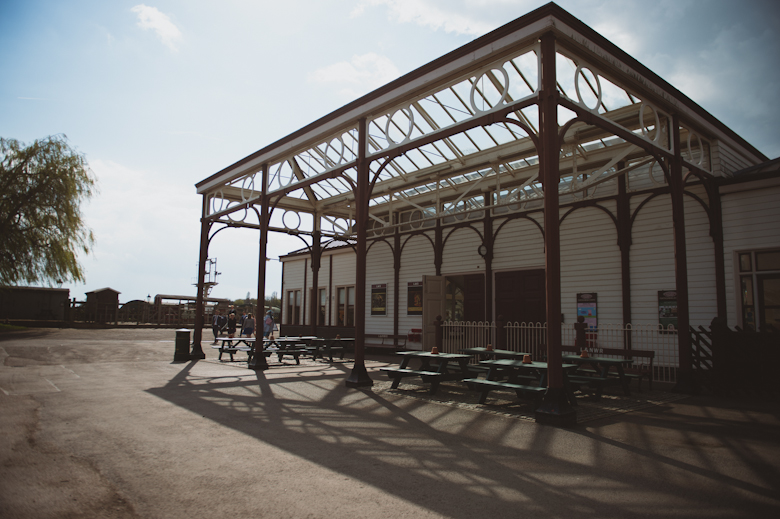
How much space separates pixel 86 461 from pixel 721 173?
12.0m

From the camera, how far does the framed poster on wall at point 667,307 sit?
1078cm

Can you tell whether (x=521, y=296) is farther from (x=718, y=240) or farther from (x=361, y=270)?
(x=361, y=270)

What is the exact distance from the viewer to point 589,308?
12.3m

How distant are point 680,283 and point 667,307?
2455 mm

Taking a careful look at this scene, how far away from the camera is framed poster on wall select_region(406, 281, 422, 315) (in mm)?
17000

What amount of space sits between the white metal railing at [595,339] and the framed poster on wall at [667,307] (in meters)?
0.22

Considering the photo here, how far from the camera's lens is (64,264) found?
24.3 metres

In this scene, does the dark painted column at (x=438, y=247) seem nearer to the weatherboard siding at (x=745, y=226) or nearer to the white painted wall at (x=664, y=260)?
the white painted wall at (x=664, y=260)

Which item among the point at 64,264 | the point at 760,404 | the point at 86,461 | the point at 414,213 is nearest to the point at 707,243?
the point at 760,404

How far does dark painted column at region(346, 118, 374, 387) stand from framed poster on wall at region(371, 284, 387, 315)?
9084 millimetres

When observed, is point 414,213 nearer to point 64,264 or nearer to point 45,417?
point 45,417

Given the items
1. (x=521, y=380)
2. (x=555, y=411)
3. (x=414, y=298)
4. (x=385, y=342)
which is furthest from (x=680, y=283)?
(x=385, y=342)

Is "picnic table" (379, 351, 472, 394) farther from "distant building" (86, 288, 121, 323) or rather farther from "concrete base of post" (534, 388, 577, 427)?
"distant building" (86, 288, 121, 323)

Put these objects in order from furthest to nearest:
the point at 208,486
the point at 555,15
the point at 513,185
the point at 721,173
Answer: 1. the point at 513,185
2. the point at 721,173
3. the point at 555,15
4. the point at 208,486
